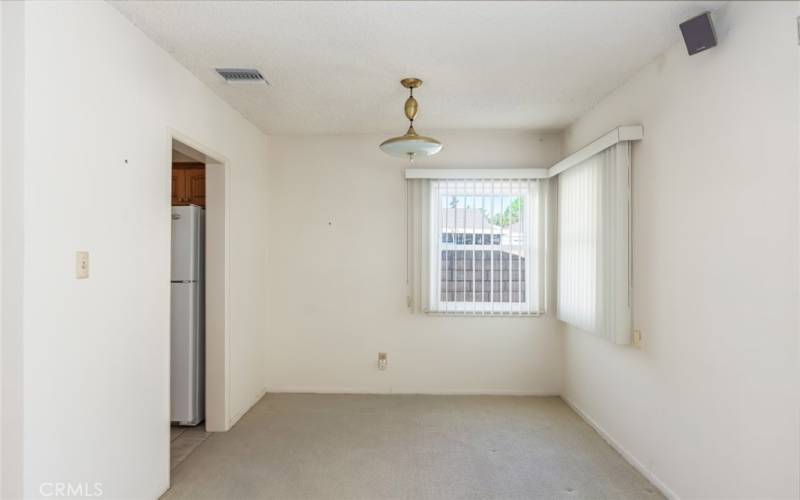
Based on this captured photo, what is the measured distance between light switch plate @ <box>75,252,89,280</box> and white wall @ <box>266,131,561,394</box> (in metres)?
2.42

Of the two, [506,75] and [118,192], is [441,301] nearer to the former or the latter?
[506,75]

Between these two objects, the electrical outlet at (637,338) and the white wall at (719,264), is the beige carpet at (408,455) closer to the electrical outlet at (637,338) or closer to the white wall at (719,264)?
the white wall at (719,264)

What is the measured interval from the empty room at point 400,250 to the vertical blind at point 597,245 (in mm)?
29

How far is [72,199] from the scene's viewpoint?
1.77 metres

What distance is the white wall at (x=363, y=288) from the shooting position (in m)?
4.16

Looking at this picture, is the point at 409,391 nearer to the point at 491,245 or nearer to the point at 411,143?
the point at 491,245

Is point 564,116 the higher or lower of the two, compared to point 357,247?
higher

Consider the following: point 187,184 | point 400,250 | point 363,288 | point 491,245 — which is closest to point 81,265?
point 187,184

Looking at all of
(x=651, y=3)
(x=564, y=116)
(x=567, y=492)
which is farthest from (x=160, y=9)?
(x=567, y=492)

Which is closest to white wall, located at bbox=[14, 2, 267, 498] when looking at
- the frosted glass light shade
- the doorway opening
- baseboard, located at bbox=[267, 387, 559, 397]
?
the doorway opening

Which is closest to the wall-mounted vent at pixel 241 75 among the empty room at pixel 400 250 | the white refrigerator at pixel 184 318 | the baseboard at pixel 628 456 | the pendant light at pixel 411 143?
the empty room at pixel 400 250

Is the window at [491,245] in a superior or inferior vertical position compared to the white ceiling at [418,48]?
inferior

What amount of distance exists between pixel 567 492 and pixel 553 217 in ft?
7.98

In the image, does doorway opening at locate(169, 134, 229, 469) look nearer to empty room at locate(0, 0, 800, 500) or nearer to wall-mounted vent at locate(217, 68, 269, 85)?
empty room at locate(0, 0, 800, 500)
